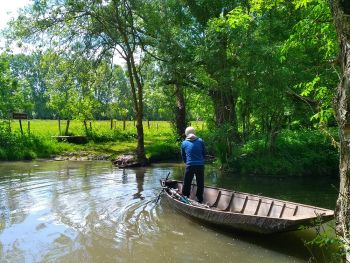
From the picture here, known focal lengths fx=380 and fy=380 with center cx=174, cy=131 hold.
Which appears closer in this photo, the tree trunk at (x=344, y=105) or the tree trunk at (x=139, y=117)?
the tree trunk at (x=344, y=105)

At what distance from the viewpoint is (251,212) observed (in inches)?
382

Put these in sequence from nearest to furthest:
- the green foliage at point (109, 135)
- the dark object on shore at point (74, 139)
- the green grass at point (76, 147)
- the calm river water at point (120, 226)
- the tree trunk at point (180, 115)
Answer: the calm river water at point (120, 226), the green grass at point (76, 147), the tree trunk at point (180, 115), the dark object on shore at point (74, 139), the green foliage at point (109, 135)

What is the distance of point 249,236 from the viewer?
8562 millimetres

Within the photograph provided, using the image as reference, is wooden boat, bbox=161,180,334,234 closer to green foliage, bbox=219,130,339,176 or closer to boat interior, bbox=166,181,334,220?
boat interior, bbox=166,181,334,220

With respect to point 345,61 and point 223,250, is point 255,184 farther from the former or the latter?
point 345,61

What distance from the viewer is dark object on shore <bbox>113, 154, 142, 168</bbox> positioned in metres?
21.6

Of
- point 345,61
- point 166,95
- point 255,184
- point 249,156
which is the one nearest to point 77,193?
point 255,184

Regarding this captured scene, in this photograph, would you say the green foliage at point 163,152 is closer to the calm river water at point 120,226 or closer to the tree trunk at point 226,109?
the tree trunk at point 226,109

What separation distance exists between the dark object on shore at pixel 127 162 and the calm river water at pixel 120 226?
14.2 feet

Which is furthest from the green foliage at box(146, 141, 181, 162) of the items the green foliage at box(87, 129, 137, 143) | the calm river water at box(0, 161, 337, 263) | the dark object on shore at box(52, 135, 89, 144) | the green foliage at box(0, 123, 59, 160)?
the calm river water at box(0, 161, 337, 263)

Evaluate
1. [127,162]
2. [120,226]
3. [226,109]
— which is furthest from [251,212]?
[127,162]

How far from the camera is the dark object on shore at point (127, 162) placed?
852 inches

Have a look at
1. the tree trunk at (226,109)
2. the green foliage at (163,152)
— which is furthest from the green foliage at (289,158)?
the green foliage at (163,152)

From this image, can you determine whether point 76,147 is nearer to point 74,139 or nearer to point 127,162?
point 74,139
